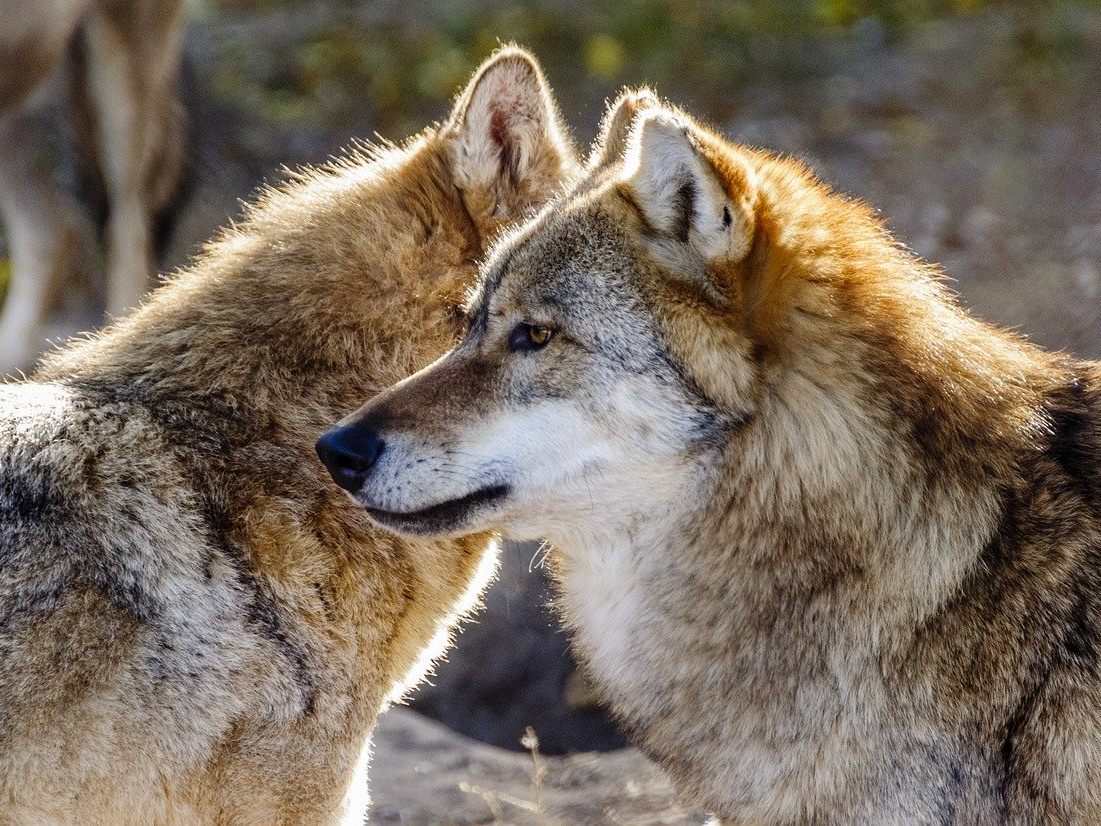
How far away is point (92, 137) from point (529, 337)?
4.95 metres

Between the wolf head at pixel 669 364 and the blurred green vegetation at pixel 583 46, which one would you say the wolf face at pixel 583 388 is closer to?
the wolf head at pixel 669 364

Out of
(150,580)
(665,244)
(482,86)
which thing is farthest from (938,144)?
(150,580)

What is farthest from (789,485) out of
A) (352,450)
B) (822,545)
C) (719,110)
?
(719,110)

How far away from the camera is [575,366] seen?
2.89 metres

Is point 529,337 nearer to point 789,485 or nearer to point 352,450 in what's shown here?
point 352,450

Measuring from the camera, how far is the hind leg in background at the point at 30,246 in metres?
7.23

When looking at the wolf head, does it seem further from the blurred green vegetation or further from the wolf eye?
the blurred green vegetation

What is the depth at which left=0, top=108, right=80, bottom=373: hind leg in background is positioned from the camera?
723 cm

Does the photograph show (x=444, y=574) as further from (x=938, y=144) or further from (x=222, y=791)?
(x=938, y=144)

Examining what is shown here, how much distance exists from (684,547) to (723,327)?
22.0 inches

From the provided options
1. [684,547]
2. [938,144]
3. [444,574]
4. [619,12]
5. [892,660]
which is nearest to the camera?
[892,660]

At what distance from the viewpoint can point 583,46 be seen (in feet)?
33.3

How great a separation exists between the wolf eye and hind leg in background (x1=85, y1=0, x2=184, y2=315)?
4330mm

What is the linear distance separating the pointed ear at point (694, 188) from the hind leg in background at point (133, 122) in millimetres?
4694
